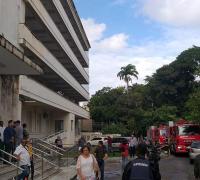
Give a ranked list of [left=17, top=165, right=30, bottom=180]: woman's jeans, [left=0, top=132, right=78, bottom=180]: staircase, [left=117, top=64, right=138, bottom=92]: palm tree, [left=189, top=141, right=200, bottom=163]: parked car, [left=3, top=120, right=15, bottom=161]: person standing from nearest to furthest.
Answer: [left=17, top=165, right=30, bottom=180]: woman's jeans, [left=0, top=132, right=78, bottom=180]: staircase, [left=3, top=120, right=15, bottom=161]: person standing, [left=189, top=141, right=200, bottom=163]: parked car, [left=117, top=64, right=138, bottom=92]: palm tree

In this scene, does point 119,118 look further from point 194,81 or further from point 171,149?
point 171,149

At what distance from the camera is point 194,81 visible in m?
72.6

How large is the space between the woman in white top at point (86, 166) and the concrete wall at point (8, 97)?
450 inches

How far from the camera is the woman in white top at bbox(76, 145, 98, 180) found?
11.0 m

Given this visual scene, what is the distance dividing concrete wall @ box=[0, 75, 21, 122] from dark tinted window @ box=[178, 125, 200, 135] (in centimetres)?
1574

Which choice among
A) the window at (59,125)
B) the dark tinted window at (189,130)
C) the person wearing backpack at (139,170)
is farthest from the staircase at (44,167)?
the window at (59,125)

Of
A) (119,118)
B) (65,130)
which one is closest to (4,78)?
(65,130)

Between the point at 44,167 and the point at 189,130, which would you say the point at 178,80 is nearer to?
the point at 189,130

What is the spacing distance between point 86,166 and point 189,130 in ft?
87.1

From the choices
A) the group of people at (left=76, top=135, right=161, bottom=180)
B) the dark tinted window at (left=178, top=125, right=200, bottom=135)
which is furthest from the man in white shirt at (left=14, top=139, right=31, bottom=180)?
the dark tinted window at (left=178, top=125, right=200, bottom=135)

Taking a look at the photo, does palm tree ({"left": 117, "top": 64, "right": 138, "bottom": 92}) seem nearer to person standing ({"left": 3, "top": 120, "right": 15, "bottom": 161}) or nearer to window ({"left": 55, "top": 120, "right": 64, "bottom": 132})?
window ({"left": 55, "top": 120, "right": 64, "bottom": 132})

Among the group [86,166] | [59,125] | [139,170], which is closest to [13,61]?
[86,166]

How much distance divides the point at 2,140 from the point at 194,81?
5745 centimetres

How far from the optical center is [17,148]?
44.0 ft
